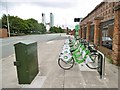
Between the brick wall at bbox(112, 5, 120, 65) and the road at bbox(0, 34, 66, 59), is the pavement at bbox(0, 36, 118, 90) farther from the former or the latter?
the road at bbox(0, 34, 66, 59)

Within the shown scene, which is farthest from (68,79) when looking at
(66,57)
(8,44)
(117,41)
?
(8,44)

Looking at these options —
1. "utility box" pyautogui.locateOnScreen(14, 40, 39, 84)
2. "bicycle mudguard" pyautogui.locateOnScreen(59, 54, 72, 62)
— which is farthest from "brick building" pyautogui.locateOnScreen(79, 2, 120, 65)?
"utility box" pyautogui.locateOnScreen(14, 40, 39, 84)

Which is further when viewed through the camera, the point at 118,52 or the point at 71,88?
the point at 118,52

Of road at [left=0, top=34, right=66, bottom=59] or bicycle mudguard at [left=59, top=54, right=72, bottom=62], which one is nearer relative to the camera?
bicycle mudguard at [left=59, top=54, right=72, bottom=62]

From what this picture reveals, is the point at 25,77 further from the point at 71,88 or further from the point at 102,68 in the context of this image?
the point at 102,68


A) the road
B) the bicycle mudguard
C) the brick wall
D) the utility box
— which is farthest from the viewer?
the road

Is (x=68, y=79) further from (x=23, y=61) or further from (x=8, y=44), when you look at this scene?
(x=8, y=44)

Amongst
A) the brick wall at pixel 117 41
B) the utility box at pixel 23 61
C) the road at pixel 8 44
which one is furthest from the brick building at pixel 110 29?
the road at pixel 8 44

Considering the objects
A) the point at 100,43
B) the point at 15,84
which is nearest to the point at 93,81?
the point at 15,84

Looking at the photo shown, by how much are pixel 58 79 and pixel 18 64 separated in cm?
141

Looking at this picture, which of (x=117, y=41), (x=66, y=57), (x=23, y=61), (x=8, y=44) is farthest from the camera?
(x=8, y=44)

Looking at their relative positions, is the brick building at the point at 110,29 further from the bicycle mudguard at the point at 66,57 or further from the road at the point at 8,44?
the road at the point at 8,44

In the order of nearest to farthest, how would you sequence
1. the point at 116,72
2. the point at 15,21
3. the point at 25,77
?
the point at 25,77 → the point at 116,72 → the point at 15,21

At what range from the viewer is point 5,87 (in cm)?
458
